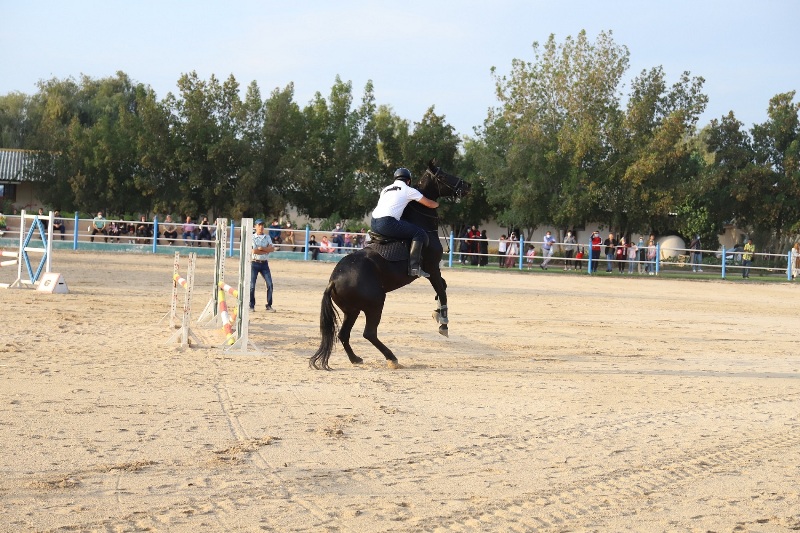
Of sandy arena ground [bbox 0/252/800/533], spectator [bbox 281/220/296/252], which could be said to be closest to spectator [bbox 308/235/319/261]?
spectator [bbox 281/220/296/252]

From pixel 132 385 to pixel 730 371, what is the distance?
6872 mm

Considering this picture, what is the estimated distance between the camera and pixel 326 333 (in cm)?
1027

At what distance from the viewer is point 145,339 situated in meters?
12.2

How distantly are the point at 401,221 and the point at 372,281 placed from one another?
0.86 m

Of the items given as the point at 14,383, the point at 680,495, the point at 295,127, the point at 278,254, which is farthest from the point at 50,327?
the point at 295,127

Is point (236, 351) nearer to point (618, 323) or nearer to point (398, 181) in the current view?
point (398, 181)

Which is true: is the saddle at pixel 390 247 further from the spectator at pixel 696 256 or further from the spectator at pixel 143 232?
the spectator at pixel 696 256

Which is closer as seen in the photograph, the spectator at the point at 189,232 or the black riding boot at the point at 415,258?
the black riding boot at the point at 415,258

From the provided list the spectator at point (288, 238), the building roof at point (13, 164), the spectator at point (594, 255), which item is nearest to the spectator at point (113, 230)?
the spectator at point (288, 238)

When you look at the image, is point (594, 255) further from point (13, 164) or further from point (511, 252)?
point (13, 164)

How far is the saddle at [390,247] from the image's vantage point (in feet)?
35.2

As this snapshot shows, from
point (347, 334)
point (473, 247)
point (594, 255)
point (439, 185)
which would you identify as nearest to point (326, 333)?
point (347, 334)

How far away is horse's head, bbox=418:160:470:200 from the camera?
37.2ft

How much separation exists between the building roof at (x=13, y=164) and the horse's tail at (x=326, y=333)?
45.0 m
